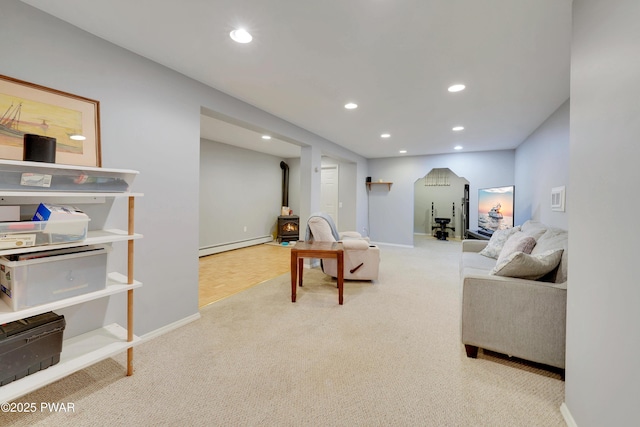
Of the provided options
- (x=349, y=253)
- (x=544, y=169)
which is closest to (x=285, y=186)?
(x=349, y=253)

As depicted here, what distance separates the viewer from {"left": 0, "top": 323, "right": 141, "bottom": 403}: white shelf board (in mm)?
1256

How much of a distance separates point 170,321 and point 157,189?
1.16 meters

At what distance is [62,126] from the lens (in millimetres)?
1639

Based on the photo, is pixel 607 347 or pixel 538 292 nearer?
pixel 607 347

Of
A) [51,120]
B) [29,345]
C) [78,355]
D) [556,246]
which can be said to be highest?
[51,120]

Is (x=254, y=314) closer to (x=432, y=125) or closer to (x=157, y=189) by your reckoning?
(x=157, y=189)

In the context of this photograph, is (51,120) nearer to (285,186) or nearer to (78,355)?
(78,355)

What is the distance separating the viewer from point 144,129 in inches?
80.8

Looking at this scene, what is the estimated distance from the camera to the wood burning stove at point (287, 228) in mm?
6719

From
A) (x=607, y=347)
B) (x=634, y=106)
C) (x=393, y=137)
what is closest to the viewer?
(x=634, y=106)

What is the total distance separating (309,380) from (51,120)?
2.30m

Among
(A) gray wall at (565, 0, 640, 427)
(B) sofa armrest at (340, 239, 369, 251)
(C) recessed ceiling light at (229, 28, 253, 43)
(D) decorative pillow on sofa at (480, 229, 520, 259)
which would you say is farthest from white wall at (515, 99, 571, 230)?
(C) recessed ceiling light at (229, 28, 253, 43)

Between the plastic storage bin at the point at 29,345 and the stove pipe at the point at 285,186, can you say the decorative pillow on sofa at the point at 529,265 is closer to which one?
the plastic storage bin at the point at 29,345

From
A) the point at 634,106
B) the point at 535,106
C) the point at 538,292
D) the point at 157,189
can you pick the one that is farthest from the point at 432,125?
the point at 157,189
